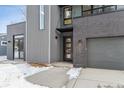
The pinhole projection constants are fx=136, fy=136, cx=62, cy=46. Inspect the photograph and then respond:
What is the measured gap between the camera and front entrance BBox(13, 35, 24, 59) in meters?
14.1

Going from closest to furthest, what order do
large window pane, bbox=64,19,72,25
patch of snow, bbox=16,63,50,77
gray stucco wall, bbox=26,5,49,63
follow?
patch of snow, bbox=16,63,50,77 < gray stucco wall, bbox=26,5,49,63 < large window pane, bbox=64,19,72,25

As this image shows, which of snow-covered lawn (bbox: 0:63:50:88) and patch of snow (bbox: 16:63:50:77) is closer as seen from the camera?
snow-covered lawn (bbox: 0:63:50:88)

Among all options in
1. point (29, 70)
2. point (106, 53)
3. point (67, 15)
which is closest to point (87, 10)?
point (67, 15)

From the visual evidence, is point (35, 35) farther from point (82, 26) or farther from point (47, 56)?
point (82, 26)

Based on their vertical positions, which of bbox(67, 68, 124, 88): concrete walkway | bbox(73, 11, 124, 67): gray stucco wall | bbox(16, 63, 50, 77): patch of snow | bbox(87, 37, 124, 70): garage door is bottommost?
bbox(16, 63, 50, 77): patch of snow

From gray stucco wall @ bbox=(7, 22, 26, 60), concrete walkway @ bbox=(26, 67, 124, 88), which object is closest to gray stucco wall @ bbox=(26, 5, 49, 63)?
gray stucco wall @ bbox=(7, 22, 26, 60)

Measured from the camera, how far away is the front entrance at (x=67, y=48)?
39.3 feet

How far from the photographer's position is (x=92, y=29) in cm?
Result: 875

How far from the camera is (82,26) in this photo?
9102mm

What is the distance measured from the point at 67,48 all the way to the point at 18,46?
5602mm

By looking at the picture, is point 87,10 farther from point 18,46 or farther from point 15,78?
point 18,46

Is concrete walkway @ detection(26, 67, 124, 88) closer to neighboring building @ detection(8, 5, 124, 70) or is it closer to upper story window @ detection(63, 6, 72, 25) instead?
neighboring building @ detection(8, 5, 124, 70)

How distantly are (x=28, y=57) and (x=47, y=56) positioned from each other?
2201 mm

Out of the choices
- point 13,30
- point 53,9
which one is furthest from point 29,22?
point 13,30
